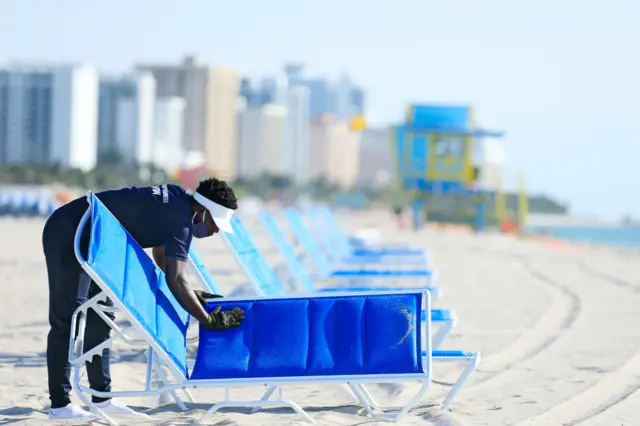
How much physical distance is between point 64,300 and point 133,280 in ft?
1.12

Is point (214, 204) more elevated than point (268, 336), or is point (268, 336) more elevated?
point (214, 204)

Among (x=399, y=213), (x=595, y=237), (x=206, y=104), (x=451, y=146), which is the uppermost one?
(x=206, y=104)

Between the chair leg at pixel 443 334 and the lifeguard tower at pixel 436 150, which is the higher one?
the lifeguard tower at pixel 436 150

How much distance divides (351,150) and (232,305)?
153 m

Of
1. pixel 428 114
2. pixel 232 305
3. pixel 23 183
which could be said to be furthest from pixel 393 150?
pixel 23 183

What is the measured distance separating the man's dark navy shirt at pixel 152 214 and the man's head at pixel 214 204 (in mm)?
62

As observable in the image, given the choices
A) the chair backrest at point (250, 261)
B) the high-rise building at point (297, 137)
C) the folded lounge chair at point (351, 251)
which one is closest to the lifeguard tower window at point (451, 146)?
the folded lounge chair at point (351, 251)

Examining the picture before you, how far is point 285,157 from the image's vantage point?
454 ft

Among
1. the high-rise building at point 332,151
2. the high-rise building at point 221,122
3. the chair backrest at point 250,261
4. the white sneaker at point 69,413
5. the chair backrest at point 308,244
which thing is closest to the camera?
the white sneaker at point 69,413

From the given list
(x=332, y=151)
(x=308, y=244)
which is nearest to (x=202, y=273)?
(x=308, y=244)

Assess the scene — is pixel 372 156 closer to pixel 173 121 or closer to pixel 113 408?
pixel 173 121

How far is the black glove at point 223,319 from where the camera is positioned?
4574 millimetres

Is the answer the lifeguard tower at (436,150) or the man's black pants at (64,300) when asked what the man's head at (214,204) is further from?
the lifeguard tower at (436,150)

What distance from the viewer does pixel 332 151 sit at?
492 ft
